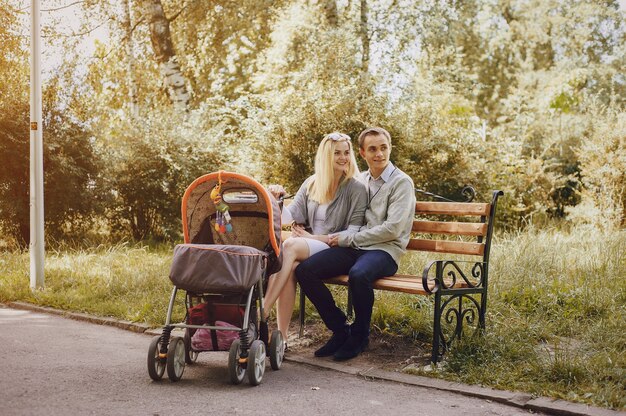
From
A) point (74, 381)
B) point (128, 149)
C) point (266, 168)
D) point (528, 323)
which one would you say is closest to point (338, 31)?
point (266, 168)

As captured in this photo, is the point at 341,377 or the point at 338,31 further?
the point at 338,31

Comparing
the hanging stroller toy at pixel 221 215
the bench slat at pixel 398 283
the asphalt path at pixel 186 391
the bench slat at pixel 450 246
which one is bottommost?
the asphalt path at pixel 186 391

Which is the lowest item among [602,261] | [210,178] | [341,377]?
[341,377]

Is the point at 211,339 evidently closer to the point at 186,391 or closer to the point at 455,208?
the point at 186,391

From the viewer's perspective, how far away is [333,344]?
5539mm

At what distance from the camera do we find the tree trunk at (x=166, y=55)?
17125 mm

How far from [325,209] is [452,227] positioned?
1087 millimetres

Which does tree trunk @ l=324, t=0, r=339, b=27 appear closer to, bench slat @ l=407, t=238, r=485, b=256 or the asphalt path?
bench slat @ l=407, t=238, r=485, b=256

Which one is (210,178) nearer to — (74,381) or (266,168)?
(74,381)

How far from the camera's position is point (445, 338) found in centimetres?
552

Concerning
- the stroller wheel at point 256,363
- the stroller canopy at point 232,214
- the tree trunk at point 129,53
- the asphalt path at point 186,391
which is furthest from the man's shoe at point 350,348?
the tree trunk at point 129,53

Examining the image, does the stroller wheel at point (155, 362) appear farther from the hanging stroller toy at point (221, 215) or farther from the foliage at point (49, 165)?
the foliage at point (49, 165)

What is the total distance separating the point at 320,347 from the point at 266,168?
22.4 ft

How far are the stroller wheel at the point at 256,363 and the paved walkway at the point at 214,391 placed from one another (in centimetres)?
7
